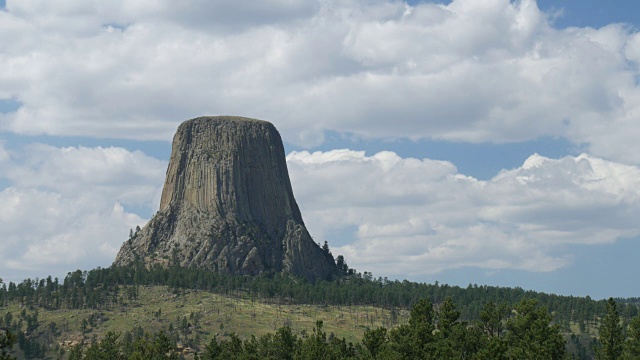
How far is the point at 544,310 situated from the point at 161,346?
214 ft

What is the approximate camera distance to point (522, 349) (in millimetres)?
137375

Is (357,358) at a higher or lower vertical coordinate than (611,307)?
lower

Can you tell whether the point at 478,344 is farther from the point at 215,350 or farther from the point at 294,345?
the point at 215,350

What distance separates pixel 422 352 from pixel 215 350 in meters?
43.8

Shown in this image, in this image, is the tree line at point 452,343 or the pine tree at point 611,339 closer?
the tree line at point 452,343

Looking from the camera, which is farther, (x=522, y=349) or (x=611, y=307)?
(x=611, y=307)

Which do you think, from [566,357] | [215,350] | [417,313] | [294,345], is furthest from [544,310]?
[215,350]

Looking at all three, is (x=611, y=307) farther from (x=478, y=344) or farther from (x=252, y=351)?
(x=252, y=351)

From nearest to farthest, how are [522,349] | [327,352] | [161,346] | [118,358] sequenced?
[522,349] < [327,352] < [161,346] < [118,358]

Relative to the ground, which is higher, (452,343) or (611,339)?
(611,339)

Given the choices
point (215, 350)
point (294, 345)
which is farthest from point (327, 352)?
point (215, 350)

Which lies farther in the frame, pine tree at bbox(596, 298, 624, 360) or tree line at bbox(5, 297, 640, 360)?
pine tree at bbox(596, 298, 624, 360)

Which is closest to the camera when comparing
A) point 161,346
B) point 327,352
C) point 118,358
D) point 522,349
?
point 522,349

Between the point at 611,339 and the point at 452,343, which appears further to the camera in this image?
the point at 611,339
